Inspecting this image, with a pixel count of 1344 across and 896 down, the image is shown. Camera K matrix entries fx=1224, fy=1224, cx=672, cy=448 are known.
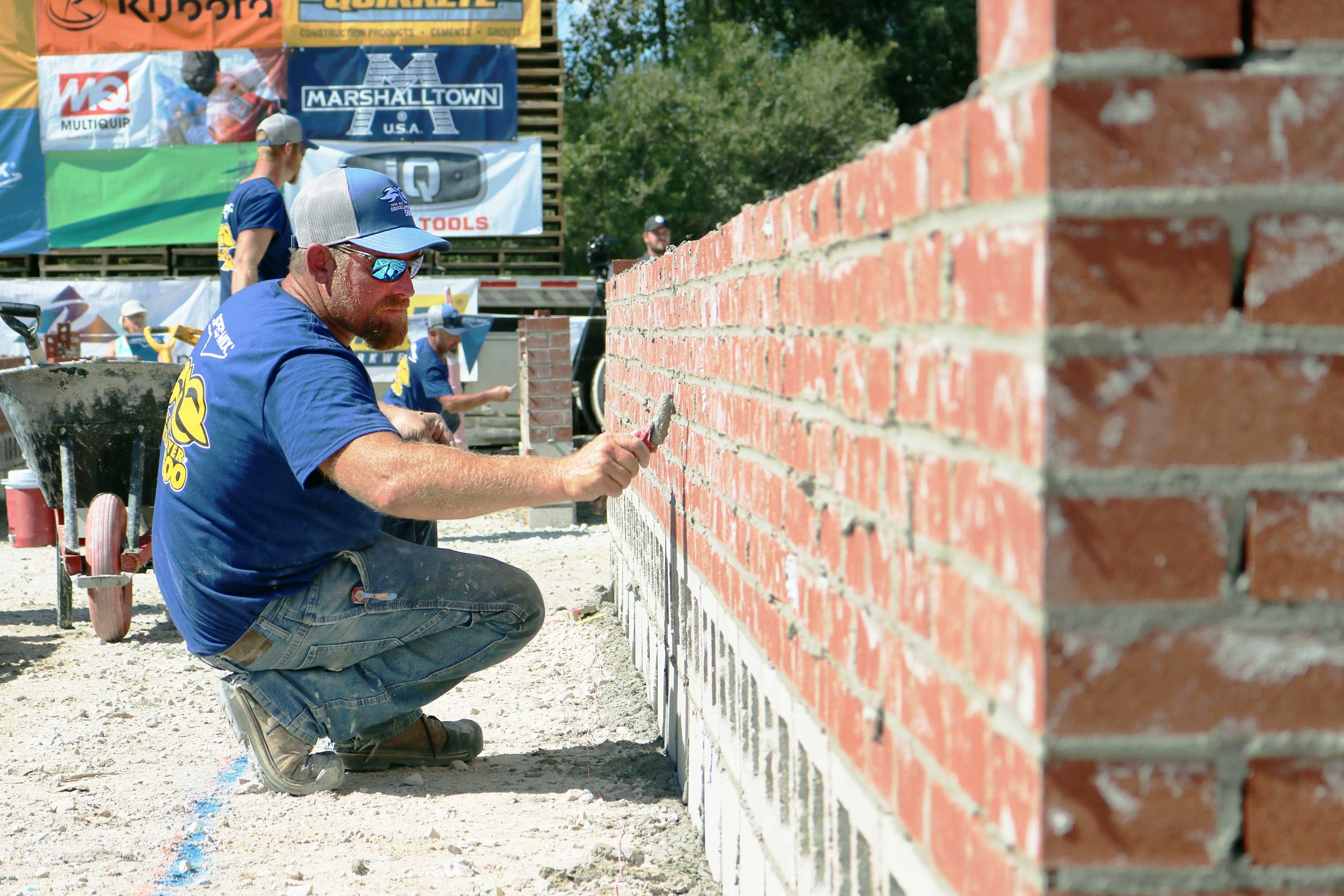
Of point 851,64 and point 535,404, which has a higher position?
point 851,64

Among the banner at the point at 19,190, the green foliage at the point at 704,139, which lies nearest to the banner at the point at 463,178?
the banner at the point at 19,190

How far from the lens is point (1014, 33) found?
1.07 meters

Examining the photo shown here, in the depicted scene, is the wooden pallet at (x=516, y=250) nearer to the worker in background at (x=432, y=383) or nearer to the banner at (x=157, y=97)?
the banner at (x=157, y=97)

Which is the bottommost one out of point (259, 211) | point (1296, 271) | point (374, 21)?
point (1296, 271)

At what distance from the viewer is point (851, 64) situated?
2611 cm

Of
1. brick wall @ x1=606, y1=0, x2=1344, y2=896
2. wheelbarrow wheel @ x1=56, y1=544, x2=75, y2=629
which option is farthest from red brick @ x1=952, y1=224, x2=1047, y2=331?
wheelbarrow wheel @ x1=56, y1=544, x2=75, y2=629

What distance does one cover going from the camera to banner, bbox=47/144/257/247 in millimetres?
14531

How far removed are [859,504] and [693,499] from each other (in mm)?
1458

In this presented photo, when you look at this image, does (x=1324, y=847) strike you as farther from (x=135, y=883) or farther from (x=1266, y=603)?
(x=135, y=883)

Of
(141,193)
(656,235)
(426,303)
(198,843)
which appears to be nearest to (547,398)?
(656,235)

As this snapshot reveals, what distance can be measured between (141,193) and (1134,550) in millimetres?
15496

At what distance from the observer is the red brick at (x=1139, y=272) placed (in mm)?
1001

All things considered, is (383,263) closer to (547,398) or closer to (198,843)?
(198,843)

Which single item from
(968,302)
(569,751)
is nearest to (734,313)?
(968,302)
